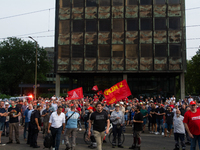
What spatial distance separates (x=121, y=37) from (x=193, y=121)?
25765 mm

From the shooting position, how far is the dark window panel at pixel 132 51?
3127 cm

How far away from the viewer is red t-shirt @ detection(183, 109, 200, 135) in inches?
266

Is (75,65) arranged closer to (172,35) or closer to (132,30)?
(132,30)

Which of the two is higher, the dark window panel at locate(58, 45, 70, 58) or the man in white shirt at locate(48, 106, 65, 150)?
the dark window panel at locate(58, 45, 70, 58)

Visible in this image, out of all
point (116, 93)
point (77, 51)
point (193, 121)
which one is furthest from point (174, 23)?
point (193, 121)

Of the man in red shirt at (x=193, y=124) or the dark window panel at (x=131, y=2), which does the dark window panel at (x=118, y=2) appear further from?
the man in red shirt at (x=193, y=124)

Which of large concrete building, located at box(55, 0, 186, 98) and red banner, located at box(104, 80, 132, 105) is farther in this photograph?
large concrete building, located at box(55, 0, 186, 98)

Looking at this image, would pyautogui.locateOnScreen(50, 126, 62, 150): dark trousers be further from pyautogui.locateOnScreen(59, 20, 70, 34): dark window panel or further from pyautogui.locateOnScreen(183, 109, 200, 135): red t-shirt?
pyautogui.locateOnScreen(59, 20, 70, 34): dark window panel

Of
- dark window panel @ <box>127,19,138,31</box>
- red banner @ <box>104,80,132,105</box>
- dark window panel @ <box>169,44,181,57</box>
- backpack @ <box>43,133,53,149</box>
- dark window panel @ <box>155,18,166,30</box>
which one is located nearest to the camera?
backpack @ <box>43,133,53,149</box>

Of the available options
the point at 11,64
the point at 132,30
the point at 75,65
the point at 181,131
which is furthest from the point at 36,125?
the point at 11,64

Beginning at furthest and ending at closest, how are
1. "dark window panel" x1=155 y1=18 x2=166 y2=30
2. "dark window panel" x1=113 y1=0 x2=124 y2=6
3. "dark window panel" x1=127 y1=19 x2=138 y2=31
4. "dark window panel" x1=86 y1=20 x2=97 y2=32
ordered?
"dark window panel" x1=86 y1=20 x2=97 y2=32 < "dark window panel" x1=113 y1=0 x2=124 y2=6 < "dark window panel" x1=127 y1=19 x2=138 y2=31 < "dark window panel" x1=155 y1=18 x2=166 y2=30

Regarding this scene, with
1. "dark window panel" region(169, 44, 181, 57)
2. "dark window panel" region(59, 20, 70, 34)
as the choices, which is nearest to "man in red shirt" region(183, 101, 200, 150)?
"dark window panel" region(169, 44, 181, 57)

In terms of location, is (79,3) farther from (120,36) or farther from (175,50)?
(175,50)

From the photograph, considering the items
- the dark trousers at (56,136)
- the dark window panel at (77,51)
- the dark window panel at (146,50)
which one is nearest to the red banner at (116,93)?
the dark trousers at (56,136)
